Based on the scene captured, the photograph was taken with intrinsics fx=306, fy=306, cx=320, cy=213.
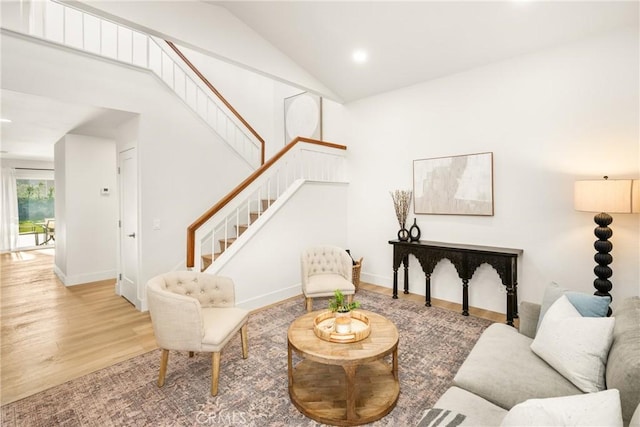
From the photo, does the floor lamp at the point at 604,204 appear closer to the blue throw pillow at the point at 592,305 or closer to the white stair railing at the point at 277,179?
the blue throw pillow at the point at 592,305

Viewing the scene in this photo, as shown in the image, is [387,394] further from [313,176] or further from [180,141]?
[180,141]

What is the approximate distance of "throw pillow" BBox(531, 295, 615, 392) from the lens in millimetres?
1588

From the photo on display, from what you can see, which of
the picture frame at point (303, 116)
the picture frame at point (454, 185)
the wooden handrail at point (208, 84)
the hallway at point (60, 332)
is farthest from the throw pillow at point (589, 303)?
the wooden handrail at point (208, 84)

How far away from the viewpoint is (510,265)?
352cm

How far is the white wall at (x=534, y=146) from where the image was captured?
3162 millimetres

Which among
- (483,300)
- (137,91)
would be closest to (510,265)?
(483,300)

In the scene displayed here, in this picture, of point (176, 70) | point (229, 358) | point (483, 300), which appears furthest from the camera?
point (176, 70)

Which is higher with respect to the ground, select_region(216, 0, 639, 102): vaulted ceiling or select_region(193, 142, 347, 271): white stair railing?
select_region(216, 0, 639, 102): vaulted ceiling

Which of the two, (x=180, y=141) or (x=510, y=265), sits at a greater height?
(x=180, y=141)

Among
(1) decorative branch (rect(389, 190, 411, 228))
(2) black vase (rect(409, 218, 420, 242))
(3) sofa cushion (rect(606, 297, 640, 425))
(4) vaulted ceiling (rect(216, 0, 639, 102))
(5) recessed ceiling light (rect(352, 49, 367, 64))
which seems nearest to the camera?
(3) sofa cushion (rect(606, 297, 640, 425))

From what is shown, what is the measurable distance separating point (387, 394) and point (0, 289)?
20.8 feet

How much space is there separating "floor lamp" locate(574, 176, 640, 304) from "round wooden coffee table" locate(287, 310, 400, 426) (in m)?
2.22

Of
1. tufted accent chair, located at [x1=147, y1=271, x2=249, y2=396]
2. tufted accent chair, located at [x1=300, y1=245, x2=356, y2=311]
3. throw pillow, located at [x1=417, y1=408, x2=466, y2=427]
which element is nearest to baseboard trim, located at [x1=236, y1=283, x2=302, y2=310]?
tufted accent chair, located at [x1=300, y1=245, x2=356, y2=311]

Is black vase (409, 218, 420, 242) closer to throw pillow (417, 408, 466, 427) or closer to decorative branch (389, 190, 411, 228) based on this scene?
decorative branch (389, 190, 411, 228)
